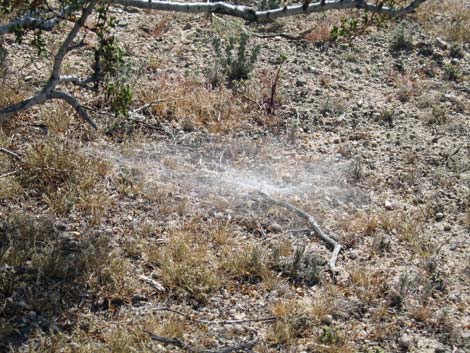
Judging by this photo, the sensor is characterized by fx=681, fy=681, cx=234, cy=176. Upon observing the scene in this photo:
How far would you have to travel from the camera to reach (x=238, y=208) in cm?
629

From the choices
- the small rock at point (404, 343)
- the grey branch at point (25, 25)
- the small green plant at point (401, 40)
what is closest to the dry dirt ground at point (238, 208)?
the small rock at point (404, 343)

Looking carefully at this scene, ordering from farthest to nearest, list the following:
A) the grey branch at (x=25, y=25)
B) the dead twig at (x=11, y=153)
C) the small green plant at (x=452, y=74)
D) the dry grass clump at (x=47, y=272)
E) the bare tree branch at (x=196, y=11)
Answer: the small green plant at (x=452, y=74) → the dead twig at (x=11, y=153) → the grey branch at (x=25, y=25) → the bare tree branch at (x=196, y=11) → the dry grass clump at (x=47, y=272)

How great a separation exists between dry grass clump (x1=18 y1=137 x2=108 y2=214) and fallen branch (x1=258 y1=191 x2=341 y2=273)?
1.57 metres

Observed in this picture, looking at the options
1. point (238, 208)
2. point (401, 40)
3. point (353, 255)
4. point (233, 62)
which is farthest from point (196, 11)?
point (401, 40)

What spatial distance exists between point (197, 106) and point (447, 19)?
5.12 metres

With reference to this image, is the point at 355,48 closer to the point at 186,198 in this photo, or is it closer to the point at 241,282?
the point at 186,198

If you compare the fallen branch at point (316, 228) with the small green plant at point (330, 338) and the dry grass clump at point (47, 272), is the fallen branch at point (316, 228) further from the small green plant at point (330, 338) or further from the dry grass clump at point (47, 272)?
the dry grass clump at point (47, 272)

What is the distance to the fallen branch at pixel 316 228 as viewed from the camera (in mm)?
5781

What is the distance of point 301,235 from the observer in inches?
239

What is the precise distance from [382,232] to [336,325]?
1.36 metres

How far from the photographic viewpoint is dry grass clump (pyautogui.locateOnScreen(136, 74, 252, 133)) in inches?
299

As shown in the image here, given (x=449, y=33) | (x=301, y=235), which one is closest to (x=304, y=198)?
(x=301, y=235)

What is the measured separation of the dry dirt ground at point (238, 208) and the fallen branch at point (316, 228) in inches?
2.3

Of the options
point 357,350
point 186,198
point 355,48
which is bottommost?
point 357,350
